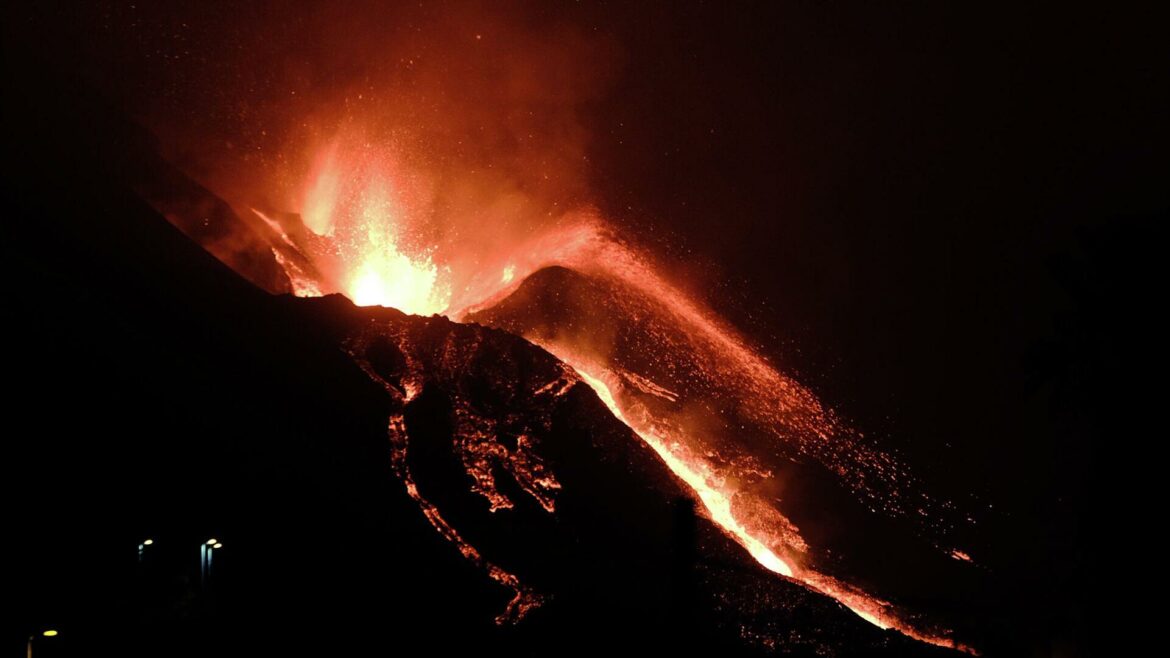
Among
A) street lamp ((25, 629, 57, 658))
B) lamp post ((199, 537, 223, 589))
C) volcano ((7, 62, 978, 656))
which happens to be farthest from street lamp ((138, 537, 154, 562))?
street lamp ((25, 629, 57, 658))

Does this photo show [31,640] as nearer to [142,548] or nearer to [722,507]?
[142,548]

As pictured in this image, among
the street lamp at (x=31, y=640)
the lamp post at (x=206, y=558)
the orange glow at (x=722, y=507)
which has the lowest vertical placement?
the street lamp at (x=31, y=640)

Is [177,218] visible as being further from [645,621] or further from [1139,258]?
[1139,258]

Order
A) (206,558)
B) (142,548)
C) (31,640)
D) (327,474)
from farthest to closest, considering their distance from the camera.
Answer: (327,474) → (206,558) → (142,548) → (31,640)

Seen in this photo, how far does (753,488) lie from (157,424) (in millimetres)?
11986

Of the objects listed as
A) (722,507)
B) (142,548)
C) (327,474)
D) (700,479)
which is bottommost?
(142,548)

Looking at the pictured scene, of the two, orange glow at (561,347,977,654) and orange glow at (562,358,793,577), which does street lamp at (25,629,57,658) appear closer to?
orange glow at (561,347,977,654)

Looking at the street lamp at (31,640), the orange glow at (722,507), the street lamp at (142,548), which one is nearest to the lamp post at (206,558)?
the street lamp at (142,548)

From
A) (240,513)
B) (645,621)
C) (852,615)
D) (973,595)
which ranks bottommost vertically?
(240,513)

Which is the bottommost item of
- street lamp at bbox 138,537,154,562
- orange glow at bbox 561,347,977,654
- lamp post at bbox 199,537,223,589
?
street lamp at bbox 138,537,154,562

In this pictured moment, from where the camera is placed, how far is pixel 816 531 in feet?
63.7

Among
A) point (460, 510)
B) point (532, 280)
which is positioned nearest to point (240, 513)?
point (460, 510)

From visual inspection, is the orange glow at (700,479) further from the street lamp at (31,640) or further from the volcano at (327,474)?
the street lamp at (31,640)

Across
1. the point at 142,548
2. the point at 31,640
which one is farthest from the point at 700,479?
the point at 31,640
